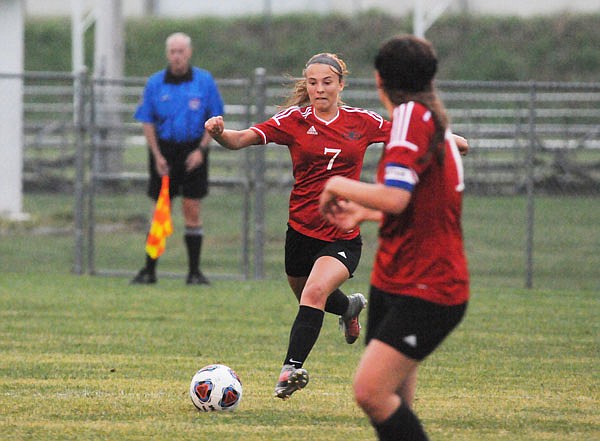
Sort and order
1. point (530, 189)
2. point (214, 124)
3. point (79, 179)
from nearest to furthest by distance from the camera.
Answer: point (214, 124)
point (530, 189)
point (79, 179)

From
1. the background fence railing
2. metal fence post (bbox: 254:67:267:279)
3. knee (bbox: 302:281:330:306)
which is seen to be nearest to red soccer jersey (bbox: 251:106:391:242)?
knee (bbox: 302:281:330:306)

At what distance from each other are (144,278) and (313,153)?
6049 millimetres

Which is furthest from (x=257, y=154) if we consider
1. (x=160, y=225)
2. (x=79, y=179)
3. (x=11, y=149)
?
(x=11, y=149)

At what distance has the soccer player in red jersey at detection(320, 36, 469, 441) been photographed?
4.85 metres

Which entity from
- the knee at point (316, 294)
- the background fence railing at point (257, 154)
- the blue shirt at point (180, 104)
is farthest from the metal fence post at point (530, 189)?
the knee at point (316, 294)

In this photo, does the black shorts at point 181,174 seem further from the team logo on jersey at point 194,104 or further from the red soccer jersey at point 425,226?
the red soccer jersey at point 425,226

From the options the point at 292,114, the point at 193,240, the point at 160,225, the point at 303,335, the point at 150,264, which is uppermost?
the point at 292,114

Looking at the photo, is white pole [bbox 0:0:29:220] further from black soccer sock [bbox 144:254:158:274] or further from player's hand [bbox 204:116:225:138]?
player's hand [bbox 204:116:225:138]

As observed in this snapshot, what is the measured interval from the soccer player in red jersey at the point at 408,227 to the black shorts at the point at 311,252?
2.48m

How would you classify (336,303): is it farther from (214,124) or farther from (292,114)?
(214,124)

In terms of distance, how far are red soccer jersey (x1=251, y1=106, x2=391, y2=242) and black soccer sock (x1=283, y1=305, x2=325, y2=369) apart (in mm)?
541

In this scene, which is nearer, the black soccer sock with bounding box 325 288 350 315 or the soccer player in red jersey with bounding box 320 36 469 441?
the soccer player in red jersey with bounding box 320 36 469 441

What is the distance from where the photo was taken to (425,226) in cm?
494

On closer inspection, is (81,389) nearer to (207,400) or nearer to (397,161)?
(207,400)
